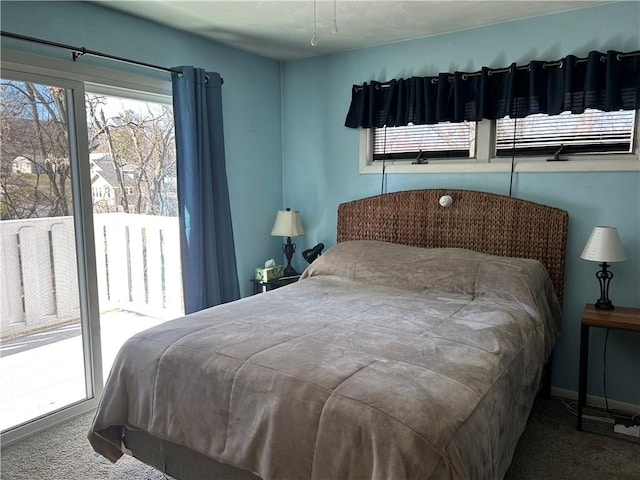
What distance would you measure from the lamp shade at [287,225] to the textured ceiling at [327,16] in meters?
1.30

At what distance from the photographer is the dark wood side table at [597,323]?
247cm

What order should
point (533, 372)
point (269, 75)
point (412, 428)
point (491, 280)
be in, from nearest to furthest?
1. point (412, 428)
2. point (533, 372)
3. point (491, 280)
4. point (269, 75)

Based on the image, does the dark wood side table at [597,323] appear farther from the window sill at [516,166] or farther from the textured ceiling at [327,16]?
the textured ceiling at [327,16]

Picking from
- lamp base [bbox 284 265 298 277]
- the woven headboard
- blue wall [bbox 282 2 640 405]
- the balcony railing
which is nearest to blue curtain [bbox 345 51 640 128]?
blue wall [bbox 282 2 640 405]

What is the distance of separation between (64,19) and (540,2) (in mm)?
2708

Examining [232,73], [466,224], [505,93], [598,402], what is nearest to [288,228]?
[232,73]

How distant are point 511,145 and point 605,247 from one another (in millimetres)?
924

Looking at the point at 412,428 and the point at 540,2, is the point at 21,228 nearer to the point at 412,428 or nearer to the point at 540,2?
the point at 412,428

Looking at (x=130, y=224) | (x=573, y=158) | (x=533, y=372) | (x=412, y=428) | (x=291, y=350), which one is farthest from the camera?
(x=130, y=224)

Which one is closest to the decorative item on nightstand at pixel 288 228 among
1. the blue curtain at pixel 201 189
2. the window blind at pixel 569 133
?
the blue curtain at pixel 201 189

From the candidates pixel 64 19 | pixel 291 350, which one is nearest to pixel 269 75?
pixel 64 19

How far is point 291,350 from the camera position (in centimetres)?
183

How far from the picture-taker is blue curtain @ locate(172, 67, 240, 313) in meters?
3.13

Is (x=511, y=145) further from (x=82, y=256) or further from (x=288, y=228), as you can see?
(x=82, y=256)
